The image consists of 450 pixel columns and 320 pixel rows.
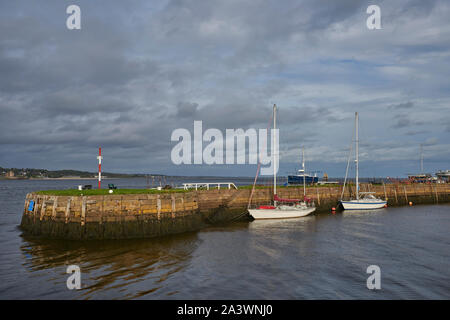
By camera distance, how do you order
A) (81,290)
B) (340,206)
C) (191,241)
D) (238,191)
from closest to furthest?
→ (81,290), (191,241), (238,191), (340,206)

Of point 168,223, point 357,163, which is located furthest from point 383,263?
point 357,163

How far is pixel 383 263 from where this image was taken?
61.7 feet

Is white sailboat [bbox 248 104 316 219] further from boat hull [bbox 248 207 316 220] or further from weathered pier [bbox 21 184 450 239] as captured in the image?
weathered pier [bbox 21 184 450 239]

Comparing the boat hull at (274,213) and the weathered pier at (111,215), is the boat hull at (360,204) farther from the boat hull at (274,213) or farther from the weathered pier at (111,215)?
the weathered pier at (111,215)

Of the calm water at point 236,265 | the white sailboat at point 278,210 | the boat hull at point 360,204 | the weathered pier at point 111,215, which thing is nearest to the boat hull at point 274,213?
the white sailboat at point 278,210

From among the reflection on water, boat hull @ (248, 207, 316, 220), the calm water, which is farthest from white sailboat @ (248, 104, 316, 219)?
the reflection on water

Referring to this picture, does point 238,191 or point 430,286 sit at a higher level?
point 238,191

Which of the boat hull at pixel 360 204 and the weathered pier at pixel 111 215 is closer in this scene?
the weathered pier at pixel 111 215

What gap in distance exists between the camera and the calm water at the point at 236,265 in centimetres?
1391

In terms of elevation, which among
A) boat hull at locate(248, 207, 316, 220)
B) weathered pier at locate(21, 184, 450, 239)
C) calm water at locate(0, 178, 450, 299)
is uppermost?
weathered pier at locate(21, 184, 450, 239)

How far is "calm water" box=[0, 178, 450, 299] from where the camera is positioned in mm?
13914

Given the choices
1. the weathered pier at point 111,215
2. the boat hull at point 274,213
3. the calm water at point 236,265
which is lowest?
the calm water at point 236,265
